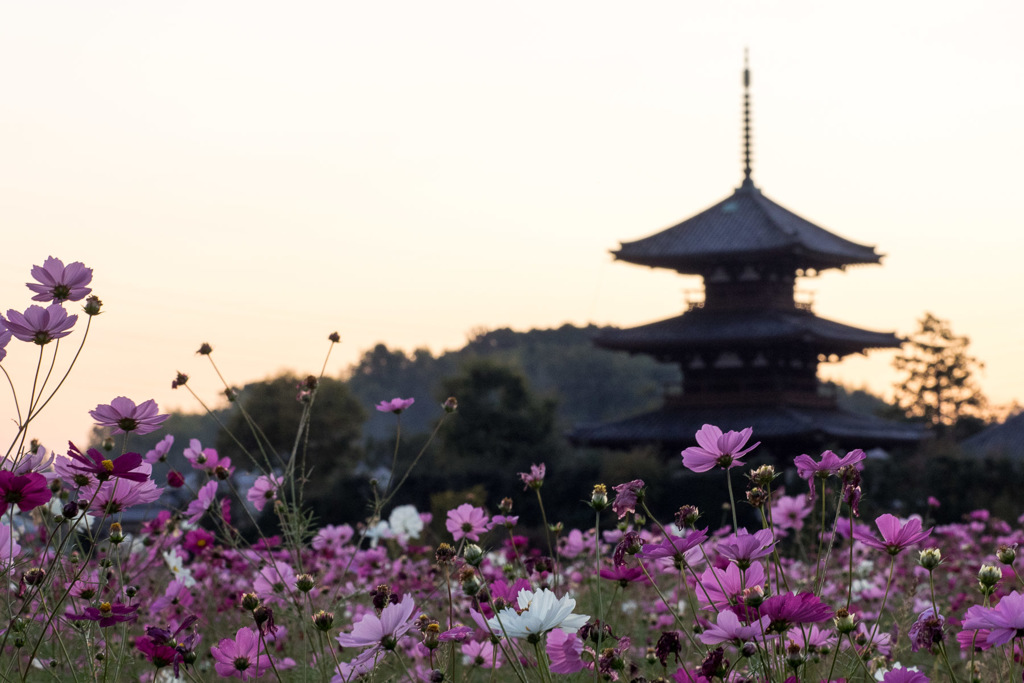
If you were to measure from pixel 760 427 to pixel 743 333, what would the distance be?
1736 mm

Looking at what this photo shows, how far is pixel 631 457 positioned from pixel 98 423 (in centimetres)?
1920

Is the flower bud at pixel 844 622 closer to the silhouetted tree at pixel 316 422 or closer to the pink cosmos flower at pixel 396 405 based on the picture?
the pink cosmos flower at pixel 396 405

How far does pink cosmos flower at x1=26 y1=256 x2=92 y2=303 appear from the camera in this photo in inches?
79.4

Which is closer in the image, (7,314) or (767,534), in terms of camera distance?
(767,534)

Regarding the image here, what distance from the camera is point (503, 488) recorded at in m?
23.6

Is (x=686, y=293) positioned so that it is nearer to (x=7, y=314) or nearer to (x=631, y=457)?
(x=631, y=457)

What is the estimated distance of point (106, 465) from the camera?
1679mm

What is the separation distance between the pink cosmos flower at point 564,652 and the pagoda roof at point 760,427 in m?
18.8

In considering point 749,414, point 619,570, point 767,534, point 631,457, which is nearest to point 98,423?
point 619,570

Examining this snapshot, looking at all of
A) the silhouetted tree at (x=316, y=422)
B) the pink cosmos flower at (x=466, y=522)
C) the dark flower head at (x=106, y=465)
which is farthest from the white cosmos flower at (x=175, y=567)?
the silhouetted tree at (x=316, y=422)

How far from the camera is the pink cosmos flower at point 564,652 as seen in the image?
1.67 m

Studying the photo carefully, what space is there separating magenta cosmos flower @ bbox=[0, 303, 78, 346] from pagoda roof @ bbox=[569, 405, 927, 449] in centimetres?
1887

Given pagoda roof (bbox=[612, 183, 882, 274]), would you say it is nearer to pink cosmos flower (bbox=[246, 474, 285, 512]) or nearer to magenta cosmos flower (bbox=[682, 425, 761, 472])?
pink cosmos flower (bbox=[246, 474, 285, 512])

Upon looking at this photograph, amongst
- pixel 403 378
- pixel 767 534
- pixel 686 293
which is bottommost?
pixel 403 378
